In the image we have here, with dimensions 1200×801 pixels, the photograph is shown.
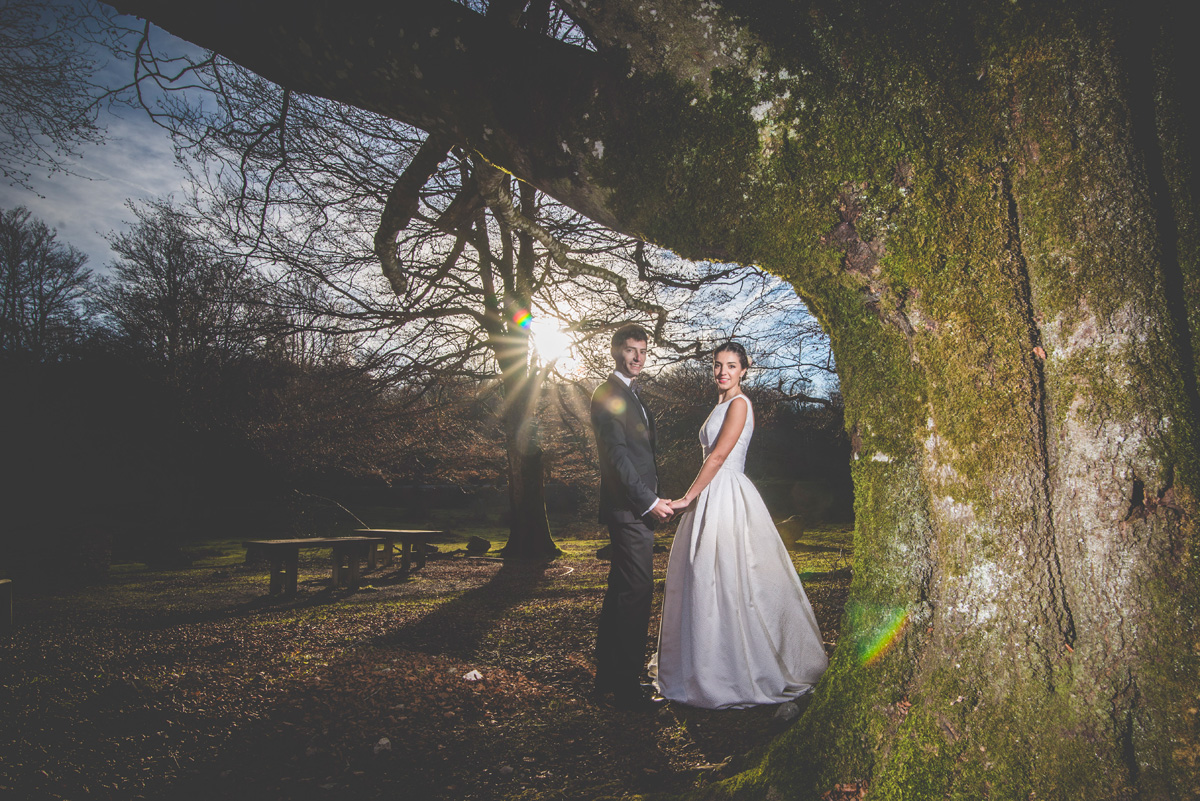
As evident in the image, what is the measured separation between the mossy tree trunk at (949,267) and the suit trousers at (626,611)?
1511 millimetres

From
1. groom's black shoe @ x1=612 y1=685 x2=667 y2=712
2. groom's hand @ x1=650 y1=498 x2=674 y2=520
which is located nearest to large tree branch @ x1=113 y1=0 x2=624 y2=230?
groom's hand @ x1=650 y1=498 x2=674 y2=520

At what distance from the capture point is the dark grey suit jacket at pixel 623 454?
11.1 feet

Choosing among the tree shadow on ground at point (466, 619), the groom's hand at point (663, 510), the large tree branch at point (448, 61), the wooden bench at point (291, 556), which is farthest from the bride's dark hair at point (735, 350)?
the wooden bench at point (291, 556)

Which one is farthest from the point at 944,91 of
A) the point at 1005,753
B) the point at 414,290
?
the point at 414,290

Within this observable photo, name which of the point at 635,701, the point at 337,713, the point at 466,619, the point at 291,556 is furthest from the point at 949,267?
the point at 291,556

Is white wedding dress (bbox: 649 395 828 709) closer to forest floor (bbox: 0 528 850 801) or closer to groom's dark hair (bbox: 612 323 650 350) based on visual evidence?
forest floor (bbox: 0 528 850 801)

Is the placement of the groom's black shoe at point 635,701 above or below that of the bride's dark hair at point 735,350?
below

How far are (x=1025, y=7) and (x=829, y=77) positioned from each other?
0.52m

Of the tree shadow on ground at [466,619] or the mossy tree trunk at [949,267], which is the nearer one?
the mossy tree trunk at [949,267]

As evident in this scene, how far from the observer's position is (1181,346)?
1.37m

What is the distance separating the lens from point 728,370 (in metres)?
3.77

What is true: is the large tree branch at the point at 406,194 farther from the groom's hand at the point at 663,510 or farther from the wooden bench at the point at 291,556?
the wooden bench at the point at 291,556

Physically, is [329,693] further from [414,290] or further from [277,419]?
[277,419]

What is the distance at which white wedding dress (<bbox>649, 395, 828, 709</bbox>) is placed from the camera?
3219mm
